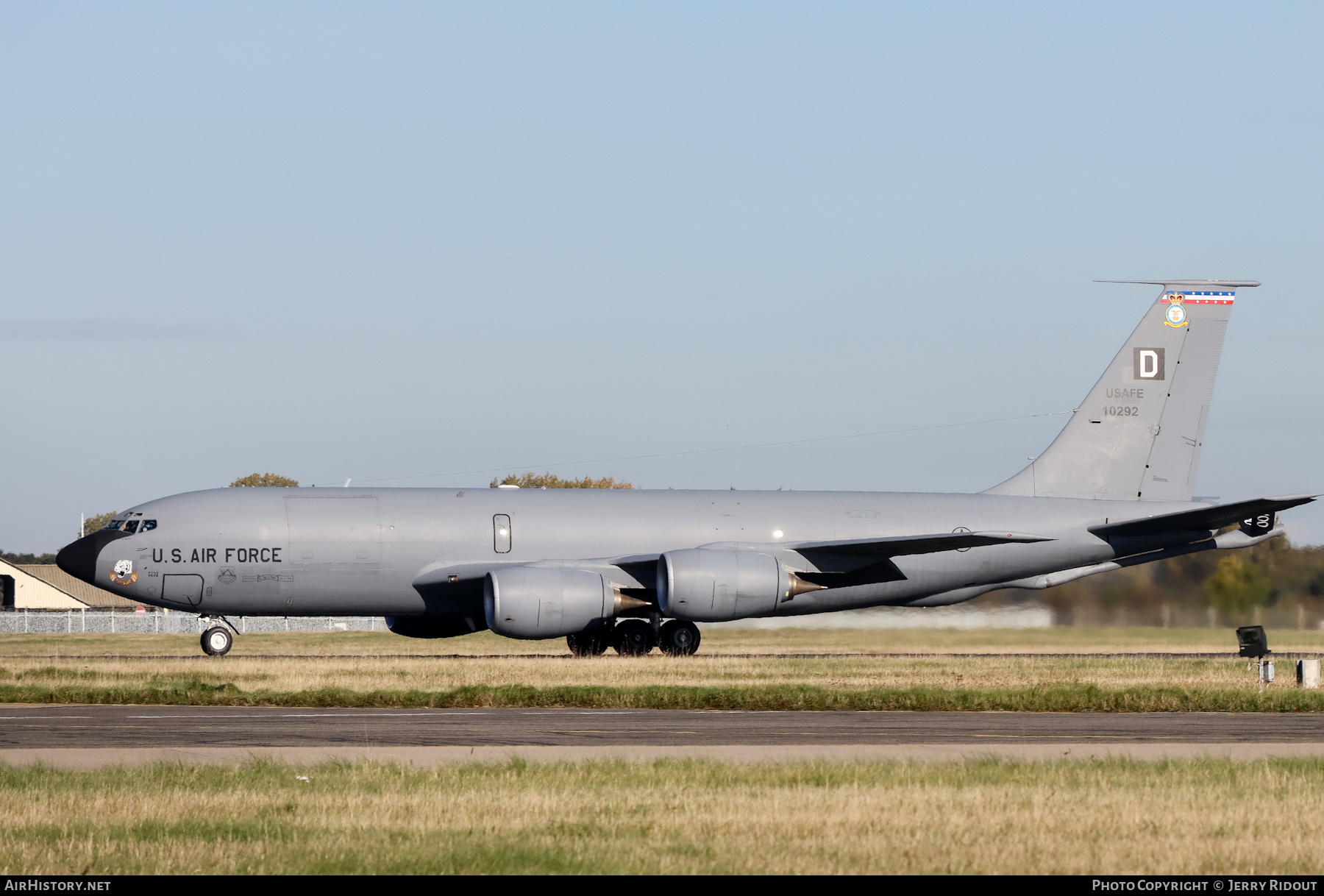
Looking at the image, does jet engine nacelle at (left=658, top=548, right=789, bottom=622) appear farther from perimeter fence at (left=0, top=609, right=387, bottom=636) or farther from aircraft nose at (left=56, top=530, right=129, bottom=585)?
perimeter fence at (left=0, top=609, right=387, bottom=636)

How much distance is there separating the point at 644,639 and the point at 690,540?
109 inches

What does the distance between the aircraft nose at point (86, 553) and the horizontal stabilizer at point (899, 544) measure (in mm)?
16536

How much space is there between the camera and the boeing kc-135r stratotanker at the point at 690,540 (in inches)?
1448

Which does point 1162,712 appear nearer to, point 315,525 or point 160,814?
point 160,814

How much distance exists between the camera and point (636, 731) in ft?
65.8

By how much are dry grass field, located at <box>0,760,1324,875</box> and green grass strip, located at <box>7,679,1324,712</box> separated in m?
8.93

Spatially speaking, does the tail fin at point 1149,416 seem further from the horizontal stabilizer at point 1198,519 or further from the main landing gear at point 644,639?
the main landing gear at point 644,639

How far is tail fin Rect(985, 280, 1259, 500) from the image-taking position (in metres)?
43.5

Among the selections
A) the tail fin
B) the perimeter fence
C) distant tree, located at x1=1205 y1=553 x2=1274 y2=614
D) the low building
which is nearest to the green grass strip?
distant tree, located at x1=1205 y1=553 x2=1274 y2=614

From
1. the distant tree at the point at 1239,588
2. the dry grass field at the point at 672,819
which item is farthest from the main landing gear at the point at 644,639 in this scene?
the dry grass field at the point at 672,819

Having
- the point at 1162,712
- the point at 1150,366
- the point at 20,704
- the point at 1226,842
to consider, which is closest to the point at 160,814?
the point at 1226,842

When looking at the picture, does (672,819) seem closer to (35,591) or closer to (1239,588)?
(1239,588)

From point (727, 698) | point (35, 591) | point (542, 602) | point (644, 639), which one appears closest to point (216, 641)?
point (542, 602)

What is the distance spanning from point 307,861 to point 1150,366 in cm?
3730
